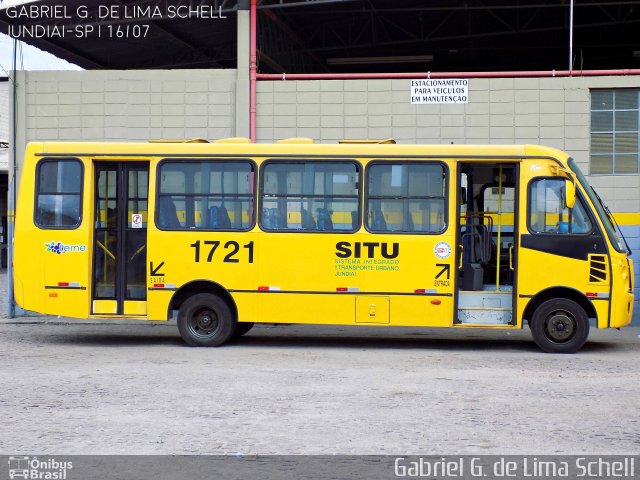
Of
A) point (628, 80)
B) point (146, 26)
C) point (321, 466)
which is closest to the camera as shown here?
point (321, 466)

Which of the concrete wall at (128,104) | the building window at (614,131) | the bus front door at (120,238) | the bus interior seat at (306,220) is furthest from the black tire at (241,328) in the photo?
the building window at (614,131)

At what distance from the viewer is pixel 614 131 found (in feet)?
59.7

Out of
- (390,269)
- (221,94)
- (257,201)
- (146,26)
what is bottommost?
(390,269)

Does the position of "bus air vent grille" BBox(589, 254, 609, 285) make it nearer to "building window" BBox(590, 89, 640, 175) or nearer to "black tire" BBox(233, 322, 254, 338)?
"building window" BBox(590, 89, 640, 175)

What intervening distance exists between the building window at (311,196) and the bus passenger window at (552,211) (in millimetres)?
2493

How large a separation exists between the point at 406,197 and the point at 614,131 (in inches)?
244

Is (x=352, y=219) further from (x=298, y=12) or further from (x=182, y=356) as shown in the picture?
(x=298, y=12)

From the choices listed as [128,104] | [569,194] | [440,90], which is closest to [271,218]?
[569,194]

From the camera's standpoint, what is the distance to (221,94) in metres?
19.0

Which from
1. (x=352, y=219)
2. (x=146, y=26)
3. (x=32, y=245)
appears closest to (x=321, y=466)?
(x=352, y=219)

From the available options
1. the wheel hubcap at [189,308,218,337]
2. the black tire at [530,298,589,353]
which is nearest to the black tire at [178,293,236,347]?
the wheel hubcap at [189,308,218,337]

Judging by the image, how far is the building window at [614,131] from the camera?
18.2 m

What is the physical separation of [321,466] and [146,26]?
16.6 metres

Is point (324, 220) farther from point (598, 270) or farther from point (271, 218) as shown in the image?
point (598, 270)
